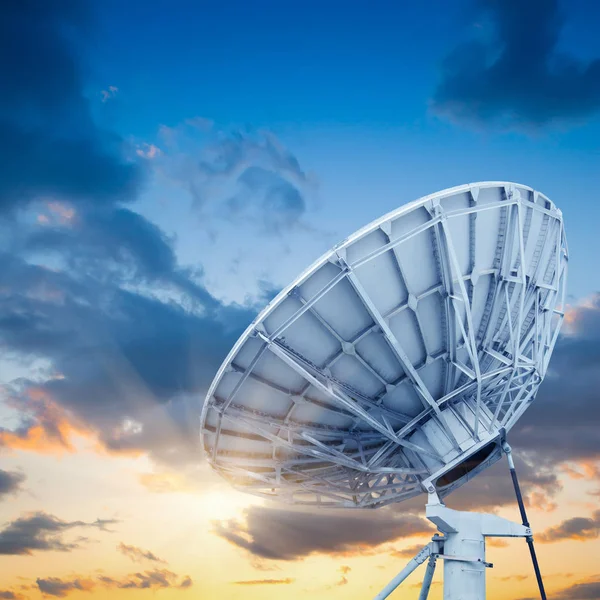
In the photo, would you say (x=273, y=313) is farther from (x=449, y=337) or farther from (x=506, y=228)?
(x=506, y=228)

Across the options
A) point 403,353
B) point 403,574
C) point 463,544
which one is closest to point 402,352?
point 403,353

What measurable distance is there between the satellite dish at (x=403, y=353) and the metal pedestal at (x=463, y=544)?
1522 millimetres

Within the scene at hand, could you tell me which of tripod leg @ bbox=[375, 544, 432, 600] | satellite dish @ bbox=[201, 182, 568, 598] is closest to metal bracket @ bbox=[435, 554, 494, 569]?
tripod leg @ bbox=[375, 544, 432, 600]

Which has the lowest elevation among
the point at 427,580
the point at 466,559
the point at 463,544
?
the point at 427,580

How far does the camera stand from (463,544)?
2111 centimetres

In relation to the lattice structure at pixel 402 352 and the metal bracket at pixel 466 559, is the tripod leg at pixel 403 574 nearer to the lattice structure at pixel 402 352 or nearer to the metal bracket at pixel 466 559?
the metal bracket at pixel 466 559

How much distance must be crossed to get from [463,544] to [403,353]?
21.7 ft

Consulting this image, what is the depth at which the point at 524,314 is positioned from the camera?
2438cm

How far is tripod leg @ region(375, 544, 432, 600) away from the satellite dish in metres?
2.32

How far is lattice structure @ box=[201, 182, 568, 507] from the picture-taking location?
65.9 ft

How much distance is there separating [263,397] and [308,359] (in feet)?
9.70

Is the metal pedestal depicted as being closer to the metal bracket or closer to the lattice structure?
the metal bracket

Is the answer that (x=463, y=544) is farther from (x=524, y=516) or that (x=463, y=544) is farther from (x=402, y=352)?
(x=402, y=352)

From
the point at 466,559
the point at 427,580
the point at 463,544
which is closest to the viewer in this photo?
the point at 466,559
